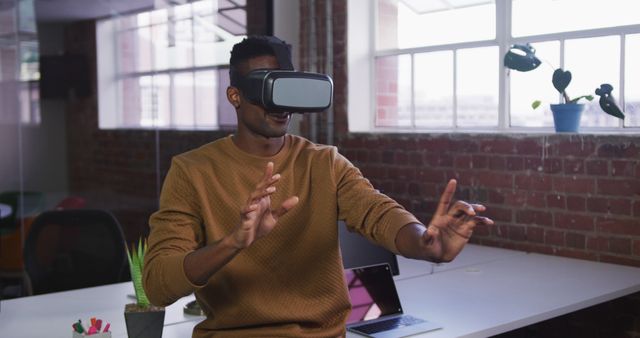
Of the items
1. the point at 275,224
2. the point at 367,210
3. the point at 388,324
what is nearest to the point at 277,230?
the point at 275,224

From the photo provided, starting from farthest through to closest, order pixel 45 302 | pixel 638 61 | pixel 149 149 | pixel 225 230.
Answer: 1. pixel 149 149
2. pixel 638 61
3. pixel 45 302
4. pixel 225 230

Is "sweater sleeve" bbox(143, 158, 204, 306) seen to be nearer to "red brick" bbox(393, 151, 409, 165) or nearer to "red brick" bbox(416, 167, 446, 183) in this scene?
"red brick" bbox(416, 167, 446, 183)

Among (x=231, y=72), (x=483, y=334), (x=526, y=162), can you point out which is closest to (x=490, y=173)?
(x=526, y=162)

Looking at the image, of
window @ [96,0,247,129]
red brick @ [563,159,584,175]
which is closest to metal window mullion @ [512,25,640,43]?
red brick @ [563,159,584,175]

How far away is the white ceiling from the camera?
13.8 feet

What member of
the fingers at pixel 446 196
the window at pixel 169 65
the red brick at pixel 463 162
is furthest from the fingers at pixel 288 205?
the window at pixel 169 65

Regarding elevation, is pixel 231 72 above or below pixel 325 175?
above

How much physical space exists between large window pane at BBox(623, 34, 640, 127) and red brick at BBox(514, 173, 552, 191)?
0.44 m

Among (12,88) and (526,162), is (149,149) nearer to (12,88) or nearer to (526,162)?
(12,88)

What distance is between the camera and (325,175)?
5.94 ft

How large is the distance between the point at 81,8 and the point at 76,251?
158 centimetres

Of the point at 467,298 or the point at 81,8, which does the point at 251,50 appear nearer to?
the point at 467,298

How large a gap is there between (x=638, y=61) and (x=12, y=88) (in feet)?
10.2

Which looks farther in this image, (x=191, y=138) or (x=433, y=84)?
(x=191, y=138)
